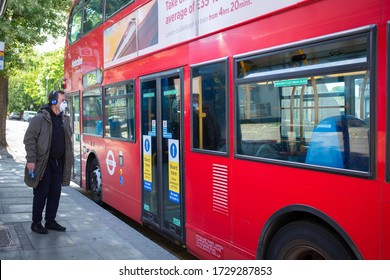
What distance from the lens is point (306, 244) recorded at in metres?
3.18

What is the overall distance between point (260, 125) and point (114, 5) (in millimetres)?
4422

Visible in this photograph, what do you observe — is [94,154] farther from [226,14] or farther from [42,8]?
[42,8]

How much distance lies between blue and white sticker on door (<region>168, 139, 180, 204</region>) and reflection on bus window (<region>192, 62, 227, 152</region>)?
1.48 ft

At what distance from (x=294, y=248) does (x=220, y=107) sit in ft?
5.01

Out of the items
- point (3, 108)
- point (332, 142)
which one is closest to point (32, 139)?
point (332, 142)

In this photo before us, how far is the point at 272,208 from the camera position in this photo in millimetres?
3504

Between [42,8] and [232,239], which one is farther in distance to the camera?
[42,8]

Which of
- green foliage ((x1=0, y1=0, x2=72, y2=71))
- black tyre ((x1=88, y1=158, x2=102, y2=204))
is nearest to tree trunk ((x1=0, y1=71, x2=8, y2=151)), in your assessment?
green foliage ((x1=0, y1=0, x2=72, y2=71))

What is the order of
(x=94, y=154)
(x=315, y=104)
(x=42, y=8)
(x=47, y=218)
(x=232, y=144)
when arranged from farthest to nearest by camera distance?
(x=42, y=8), (x=94, y=154), (x=47, y=218), (x=232, y=144), (x=315, y=104)

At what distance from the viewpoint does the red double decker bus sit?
8.95 feet

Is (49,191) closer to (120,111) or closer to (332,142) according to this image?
(120,111)

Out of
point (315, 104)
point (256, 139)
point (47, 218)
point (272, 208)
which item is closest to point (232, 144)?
point (256, 139)

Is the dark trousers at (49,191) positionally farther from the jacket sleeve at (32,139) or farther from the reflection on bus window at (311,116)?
the reflection on bus window at (311,116)

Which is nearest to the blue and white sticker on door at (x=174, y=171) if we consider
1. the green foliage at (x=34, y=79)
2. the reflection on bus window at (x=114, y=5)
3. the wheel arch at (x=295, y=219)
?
the wheel arch at (x=295, y=219)
